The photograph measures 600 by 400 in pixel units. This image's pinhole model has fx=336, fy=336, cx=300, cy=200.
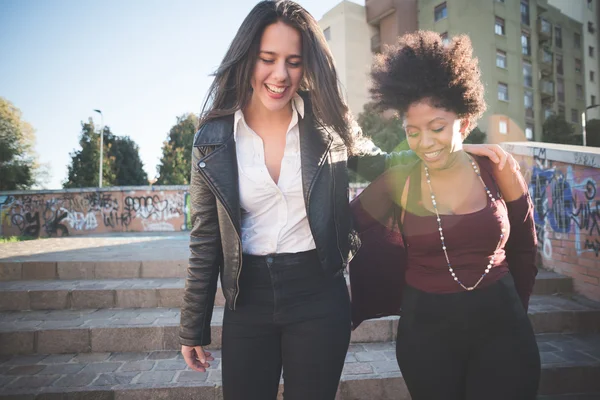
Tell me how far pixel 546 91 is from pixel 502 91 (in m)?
6.80

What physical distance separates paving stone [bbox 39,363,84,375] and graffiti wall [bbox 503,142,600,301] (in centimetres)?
604

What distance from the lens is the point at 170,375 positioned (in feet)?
10.2

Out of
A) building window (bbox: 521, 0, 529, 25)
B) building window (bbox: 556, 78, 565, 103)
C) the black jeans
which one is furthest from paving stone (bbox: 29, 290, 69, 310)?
building window (bbox: 556, 78, 565, 103)

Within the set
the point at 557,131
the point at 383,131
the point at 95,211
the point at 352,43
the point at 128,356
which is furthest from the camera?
the point at 352,43

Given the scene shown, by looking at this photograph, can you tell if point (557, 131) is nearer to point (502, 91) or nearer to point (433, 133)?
point (502, 91)

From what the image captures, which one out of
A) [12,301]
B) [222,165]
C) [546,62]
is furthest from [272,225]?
[546,62]

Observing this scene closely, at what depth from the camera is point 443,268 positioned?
166 cm

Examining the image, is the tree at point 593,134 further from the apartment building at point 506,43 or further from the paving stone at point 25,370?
the paving stone at point 25,370

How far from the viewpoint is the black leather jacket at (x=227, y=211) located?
4.94ft

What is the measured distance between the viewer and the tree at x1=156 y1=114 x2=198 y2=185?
86.3 feet

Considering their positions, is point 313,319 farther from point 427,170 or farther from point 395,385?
point 395,385

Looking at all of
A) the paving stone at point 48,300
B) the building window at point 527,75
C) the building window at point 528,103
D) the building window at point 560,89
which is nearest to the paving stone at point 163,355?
the paving stone at point 48,300

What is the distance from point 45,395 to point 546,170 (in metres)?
6.55

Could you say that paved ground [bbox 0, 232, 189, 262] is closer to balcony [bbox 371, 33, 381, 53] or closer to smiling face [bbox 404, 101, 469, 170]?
smiling face [bbox 404, 101, 469, 170]
